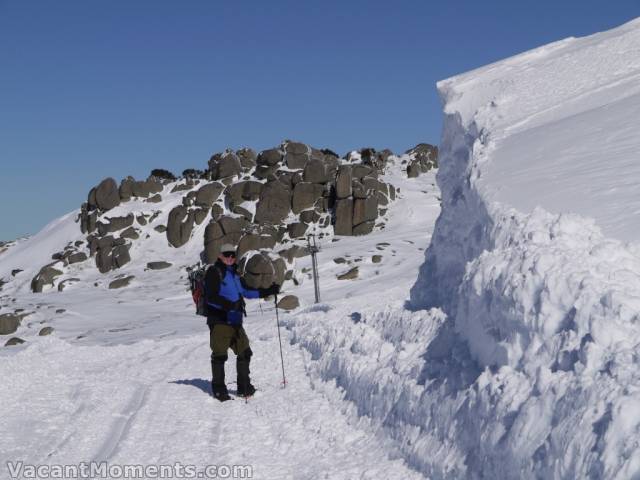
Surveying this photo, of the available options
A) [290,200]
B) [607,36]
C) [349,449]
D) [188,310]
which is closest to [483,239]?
[349,449]

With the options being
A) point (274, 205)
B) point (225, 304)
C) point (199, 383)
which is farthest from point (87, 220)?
point (225, 304)

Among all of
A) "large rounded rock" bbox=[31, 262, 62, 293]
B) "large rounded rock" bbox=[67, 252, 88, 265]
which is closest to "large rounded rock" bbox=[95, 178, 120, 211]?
"large rounded rock" bbox=[67, 252, 88, 265]

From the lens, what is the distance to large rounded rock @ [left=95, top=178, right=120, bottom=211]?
185 feet

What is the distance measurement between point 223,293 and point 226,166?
47.5 m

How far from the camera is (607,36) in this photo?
A: 14336mm

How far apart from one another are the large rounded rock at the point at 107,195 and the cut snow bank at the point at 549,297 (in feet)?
169

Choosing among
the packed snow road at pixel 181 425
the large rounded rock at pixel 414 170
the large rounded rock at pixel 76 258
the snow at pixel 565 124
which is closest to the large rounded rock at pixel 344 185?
Answer: the large rounded rock at pixel 414 170

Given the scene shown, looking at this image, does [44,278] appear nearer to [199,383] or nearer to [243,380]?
[199,383]

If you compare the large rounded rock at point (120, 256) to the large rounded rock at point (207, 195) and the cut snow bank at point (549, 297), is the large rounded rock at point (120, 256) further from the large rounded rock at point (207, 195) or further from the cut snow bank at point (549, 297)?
the cut snow bank at point (549, 297)

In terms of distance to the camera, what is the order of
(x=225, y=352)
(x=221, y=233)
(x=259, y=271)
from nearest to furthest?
(x=225, y=352), (x=259, y=271), (x=221, y=233)

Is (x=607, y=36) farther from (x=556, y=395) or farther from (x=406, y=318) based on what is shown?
(x=556, y=395)

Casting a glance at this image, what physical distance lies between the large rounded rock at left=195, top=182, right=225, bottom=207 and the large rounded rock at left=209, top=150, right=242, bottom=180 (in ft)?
8.67

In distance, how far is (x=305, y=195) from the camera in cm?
4741

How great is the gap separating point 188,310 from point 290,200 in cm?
1673
